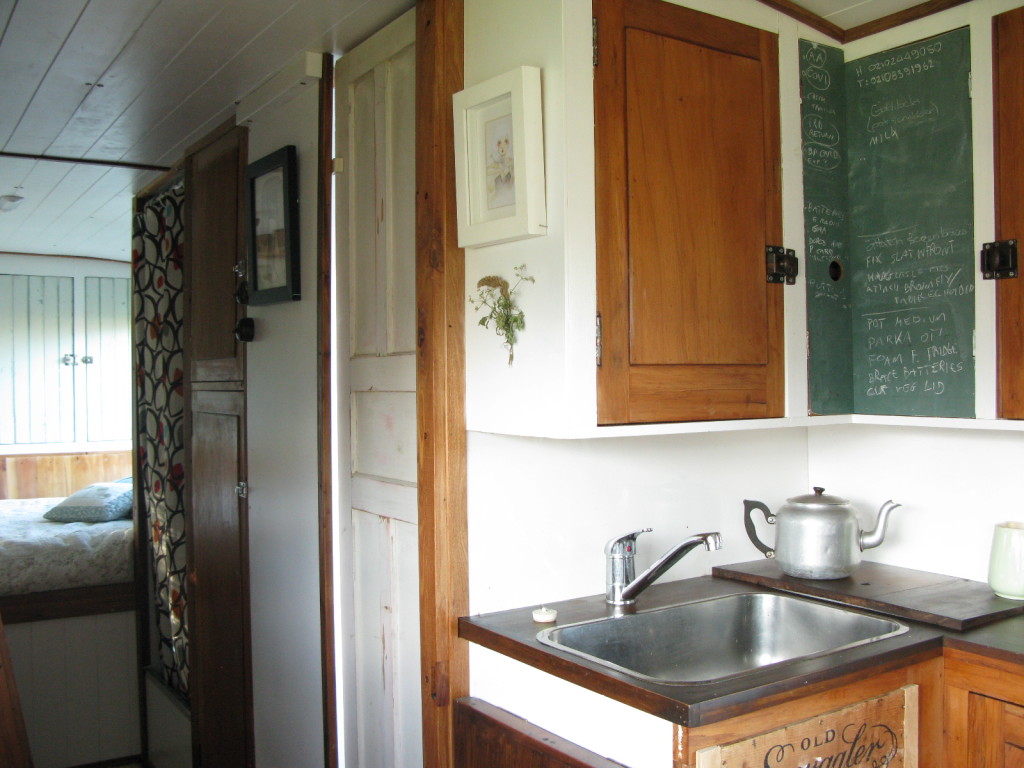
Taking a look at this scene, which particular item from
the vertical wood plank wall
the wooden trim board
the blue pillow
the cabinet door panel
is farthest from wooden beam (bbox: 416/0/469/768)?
the vertical wood plank wall

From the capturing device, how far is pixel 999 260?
1957mm

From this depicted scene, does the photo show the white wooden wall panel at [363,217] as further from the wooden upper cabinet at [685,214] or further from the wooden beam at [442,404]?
the wooden upper cabinet at [685,214]

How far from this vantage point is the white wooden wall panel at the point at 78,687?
3865 millimetres

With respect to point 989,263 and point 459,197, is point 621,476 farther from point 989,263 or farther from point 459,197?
point 989,263

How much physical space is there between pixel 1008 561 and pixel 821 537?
1.26ft

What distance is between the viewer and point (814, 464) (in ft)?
8.32

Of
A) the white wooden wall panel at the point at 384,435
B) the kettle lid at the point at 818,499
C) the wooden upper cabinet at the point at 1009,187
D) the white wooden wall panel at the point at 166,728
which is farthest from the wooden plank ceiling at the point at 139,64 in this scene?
the white wooden wall panel at the point at 166,728

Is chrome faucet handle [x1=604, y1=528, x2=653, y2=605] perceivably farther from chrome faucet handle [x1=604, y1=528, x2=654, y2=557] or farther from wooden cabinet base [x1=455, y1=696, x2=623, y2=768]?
wooden cabinet base [x1=455, y1=696, x2=623, y2=768]

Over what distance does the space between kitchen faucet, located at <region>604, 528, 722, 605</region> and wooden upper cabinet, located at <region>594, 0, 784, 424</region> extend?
0.29 m

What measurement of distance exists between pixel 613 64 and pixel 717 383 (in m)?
0.68

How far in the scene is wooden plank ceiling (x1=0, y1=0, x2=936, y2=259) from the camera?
212 cm

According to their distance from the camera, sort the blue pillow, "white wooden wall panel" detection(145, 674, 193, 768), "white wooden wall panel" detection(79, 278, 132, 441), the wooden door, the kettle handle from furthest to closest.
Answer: "white wooden wall panel" detection(79, 278, 132, 441) < the blue pillow < "white wooden wall panel" detection(145, 674, 193, 768) < the wooden door < the kettle handle

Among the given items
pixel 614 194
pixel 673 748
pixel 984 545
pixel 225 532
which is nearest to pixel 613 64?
pixel 614 194

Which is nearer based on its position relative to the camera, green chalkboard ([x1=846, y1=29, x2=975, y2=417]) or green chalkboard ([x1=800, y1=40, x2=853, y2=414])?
green chalkboard ([x1=846, y1=29, x2=975, y2=417])
